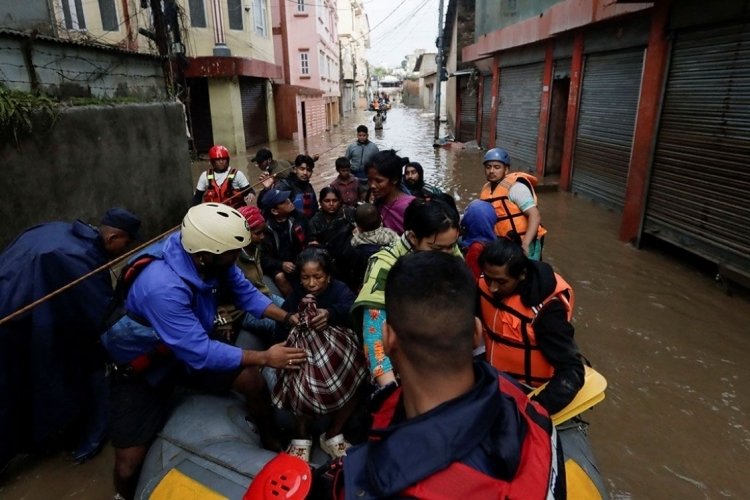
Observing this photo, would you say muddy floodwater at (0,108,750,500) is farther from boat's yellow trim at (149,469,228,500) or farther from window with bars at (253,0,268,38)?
window with bars at (253,0,268,38)

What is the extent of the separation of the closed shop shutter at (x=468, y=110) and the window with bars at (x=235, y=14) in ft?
29.1

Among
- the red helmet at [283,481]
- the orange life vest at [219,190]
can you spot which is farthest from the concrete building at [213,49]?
the red helmet at [283,481]

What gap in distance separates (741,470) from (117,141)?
7.29 metres

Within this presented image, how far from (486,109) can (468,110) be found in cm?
268

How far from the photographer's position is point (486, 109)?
1766 centimetres

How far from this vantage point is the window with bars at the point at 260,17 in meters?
18.9

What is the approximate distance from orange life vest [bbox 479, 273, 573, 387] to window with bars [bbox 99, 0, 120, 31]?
614 inches

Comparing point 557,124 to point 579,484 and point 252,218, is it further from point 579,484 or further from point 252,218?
point 579,484

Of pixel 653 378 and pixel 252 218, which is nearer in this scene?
pixel 252 218

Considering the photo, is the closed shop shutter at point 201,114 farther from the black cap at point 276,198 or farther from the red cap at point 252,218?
the red cap at point 252,218

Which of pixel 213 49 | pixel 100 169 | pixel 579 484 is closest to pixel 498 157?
pixel 579 484

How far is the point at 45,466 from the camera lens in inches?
126

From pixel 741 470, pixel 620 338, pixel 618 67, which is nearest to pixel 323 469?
pixel 741 470

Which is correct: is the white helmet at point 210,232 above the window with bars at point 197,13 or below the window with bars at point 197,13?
below
